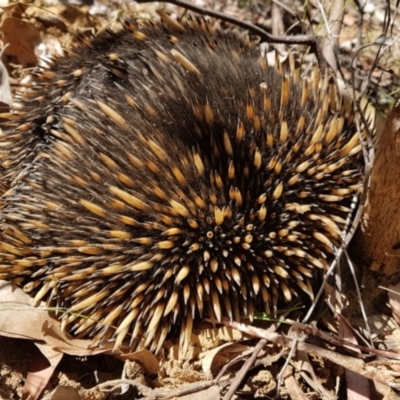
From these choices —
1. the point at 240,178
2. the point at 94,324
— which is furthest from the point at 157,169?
the point at 94,324

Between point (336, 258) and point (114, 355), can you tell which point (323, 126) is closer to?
point (336, 258)

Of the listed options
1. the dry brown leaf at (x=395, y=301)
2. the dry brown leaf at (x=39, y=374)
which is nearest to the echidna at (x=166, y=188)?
the dry brown leaf at (x=39, y=374)

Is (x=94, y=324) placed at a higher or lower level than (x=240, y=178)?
lower

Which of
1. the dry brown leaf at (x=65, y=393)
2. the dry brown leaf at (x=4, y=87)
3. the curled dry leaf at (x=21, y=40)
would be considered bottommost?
the dry brown leaf at (x=65, y=393)

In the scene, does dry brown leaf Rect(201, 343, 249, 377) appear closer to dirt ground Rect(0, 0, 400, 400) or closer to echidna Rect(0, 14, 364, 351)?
dirt ground Rect(0, 0, 400, 400)

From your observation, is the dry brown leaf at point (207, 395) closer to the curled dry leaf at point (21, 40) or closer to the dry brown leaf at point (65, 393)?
the dry brown leaf at point (65, 393)

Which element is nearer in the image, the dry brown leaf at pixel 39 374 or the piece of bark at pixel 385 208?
the piece of bark at pixel 385 208
